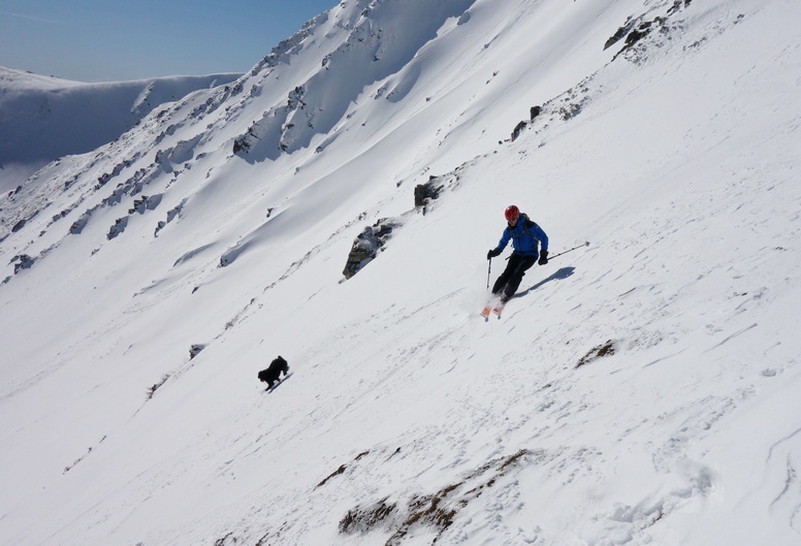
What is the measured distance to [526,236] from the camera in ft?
34.6

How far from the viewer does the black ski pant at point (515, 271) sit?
10586 millimetres

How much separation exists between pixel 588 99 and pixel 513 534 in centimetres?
2347

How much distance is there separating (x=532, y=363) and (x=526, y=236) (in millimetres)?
3968

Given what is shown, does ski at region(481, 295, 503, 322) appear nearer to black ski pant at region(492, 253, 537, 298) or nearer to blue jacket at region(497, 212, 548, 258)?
black ski pant at region(492, 253, 537, 298)

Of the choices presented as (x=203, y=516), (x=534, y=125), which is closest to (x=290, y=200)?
(x=534, y=125)

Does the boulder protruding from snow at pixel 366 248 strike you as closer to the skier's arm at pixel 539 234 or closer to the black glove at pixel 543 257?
the skier's arm at pixel 539 234

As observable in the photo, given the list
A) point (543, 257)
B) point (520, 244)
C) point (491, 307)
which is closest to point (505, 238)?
point (520, 244)

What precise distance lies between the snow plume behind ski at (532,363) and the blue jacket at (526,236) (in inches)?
33.1

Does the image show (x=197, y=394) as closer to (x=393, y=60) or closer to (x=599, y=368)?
(x=599, y=368)

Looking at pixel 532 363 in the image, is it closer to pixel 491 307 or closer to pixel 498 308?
pixel 498 308

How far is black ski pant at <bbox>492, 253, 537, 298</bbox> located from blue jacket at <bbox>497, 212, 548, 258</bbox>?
13 cm

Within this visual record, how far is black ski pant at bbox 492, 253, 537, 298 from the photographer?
10.6 m

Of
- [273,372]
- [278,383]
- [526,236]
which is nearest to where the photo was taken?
[526,236]

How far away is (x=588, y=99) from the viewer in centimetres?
2311
